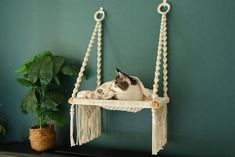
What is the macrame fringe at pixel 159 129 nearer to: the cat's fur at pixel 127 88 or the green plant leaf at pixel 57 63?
the cat's fur at pixel 127 88

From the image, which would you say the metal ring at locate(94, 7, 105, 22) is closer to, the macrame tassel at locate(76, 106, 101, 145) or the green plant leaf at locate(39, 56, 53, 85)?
the green plant leaf at locate(39, 56, 53, 85)

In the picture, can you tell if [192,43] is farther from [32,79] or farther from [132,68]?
[32,79]

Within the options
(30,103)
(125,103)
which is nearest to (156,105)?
(125,103)

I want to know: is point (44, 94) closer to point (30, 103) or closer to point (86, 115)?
point (30, 103)

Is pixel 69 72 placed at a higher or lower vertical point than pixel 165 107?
higher

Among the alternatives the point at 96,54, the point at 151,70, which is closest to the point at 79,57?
the point at 96,54

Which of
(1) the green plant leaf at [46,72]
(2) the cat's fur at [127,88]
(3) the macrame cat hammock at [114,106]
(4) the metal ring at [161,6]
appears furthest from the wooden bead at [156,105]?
(1) the green plant leaf at [46,72]

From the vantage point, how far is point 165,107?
55.4 inches

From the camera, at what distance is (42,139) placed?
5.20 feet

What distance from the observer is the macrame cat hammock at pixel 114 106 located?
4.10ft

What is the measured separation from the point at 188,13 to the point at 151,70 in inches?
15.0

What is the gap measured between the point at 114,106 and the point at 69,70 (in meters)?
0.42

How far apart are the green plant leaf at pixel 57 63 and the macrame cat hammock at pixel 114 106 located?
16 centimetres

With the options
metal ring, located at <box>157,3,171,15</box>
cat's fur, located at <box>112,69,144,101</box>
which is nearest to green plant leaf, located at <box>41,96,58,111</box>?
cat's fur, located at <box>112,69,144,101</box>
